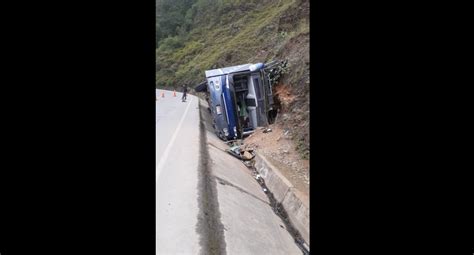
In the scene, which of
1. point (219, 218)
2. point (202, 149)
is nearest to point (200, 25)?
point (202, 149)

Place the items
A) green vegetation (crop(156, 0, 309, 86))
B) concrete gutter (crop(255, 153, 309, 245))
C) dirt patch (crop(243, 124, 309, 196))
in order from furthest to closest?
green vegetation (crop(156, 0, 309, 86)) → dirt patch (crop(243, 124, 309, 196)) → concrete gutter (crop(255, 153, 309, 245))

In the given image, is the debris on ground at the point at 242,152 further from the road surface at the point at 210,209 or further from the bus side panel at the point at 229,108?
the bus side panel at the point at 229,108

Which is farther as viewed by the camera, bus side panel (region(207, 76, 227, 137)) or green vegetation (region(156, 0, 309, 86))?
green vegetation (region(156, 0, 309, 86))

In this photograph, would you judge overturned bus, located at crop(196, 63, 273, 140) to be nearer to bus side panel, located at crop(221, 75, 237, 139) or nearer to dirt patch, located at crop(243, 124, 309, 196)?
bus side panel, located at crop(221, 75, 237, 139)

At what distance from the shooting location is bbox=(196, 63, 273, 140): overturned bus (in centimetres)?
1161

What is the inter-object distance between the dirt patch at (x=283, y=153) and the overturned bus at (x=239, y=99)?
0.45 metres

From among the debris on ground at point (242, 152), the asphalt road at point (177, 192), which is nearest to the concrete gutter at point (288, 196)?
the debris on ground at point (242, 152)

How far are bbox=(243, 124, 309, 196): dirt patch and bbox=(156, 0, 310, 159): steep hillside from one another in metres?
0.20

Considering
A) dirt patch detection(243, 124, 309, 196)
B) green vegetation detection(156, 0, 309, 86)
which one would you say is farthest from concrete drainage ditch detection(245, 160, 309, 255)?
green vegetation detection(156, 0, 309, 86)

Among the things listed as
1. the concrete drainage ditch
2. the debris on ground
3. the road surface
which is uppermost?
the debris on ground
